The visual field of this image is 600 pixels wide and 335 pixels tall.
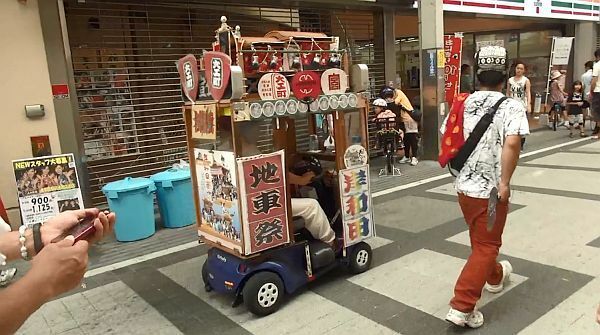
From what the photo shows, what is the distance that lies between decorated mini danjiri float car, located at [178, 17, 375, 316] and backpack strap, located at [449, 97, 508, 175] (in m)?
0.94

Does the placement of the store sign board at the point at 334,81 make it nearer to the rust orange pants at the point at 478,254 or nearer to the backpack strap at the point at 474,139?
the backpack strap at the point at 474,139

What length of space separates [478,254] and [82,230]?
2305mm

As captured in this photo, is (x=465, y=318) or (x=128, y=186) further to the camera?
(x=128, y=186)

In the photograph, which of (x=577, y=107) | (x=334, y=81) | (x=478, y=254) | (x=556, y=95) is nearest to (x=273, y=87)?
(x=334, y=81)

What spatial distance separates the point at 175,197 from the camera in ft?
17.8

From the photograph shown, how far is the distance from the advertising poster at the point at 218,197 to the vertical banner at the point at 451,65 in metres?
6.00

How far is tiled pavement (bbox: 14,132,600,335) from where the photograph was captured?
309 cm

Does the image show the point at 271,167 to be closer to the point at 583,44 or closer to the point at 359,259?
the point at 359,259

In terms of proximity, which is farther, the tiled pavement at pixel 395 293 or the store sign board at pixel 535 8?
the store sign board at pixel 535 8

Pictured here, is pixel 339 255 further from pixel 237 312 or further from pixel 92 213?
pixel 92 213

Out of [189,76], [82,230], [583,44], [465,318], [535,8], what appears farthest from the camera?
[583,44]

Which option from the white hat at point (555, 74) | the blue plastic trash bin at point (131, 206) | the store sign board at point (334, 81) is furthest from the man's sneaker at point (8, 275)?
the white hat at point (555, 74)

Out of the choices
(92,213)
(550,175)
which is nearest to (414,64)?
(550,175)

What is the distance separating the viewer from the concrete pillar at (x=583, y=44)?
13516 millimetres
